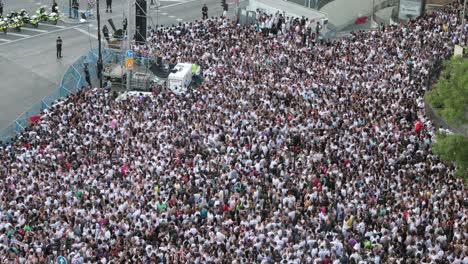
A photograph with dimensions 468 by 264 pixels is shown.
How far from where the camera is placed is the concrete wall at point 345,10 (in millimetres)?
55625

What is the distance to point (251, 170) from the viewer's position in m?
31.6

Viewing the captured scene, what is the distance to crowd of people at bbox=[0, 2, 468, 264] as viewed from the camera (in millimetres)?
26938

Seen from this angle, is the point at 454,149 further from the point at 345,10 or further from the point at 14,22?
the point at 14,22

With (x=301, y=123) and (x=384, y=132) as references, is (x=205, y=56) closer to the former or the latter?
(x=301, y=123)

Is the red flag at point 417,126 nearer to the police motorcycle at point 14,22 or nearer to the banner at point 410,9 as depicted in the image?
the banner at point 410,9

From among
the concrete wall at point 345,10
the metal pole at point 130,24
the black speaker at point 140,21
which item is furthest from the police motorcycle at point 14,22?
the concrete wall at point 345,10

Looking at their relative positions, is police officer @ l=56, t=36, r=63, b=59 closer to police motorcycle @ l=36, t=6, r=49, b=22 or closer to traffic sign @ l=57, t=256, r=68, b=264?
police motorcycle @ l=36, t=6, r=49, b=22

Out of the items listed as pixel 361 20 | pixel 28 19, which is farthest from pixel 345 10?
pixel 28 19

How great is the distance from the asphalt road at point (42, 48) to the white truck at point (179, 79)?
209 inches

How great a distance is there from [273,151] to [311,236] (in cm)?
692

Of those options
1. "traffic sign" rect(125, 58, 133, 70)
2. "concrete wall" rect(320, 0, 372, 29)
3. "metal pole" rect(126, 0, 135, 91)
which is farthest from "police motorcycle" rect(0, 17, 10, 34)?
"concrete wall" rect(320, 0, 372, 29)

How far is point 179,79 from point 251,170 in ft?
35.9

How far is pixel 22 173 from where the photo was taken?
32.3m

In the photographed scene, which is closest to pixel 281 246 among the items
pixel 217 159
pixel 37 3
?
pixel 217 159
